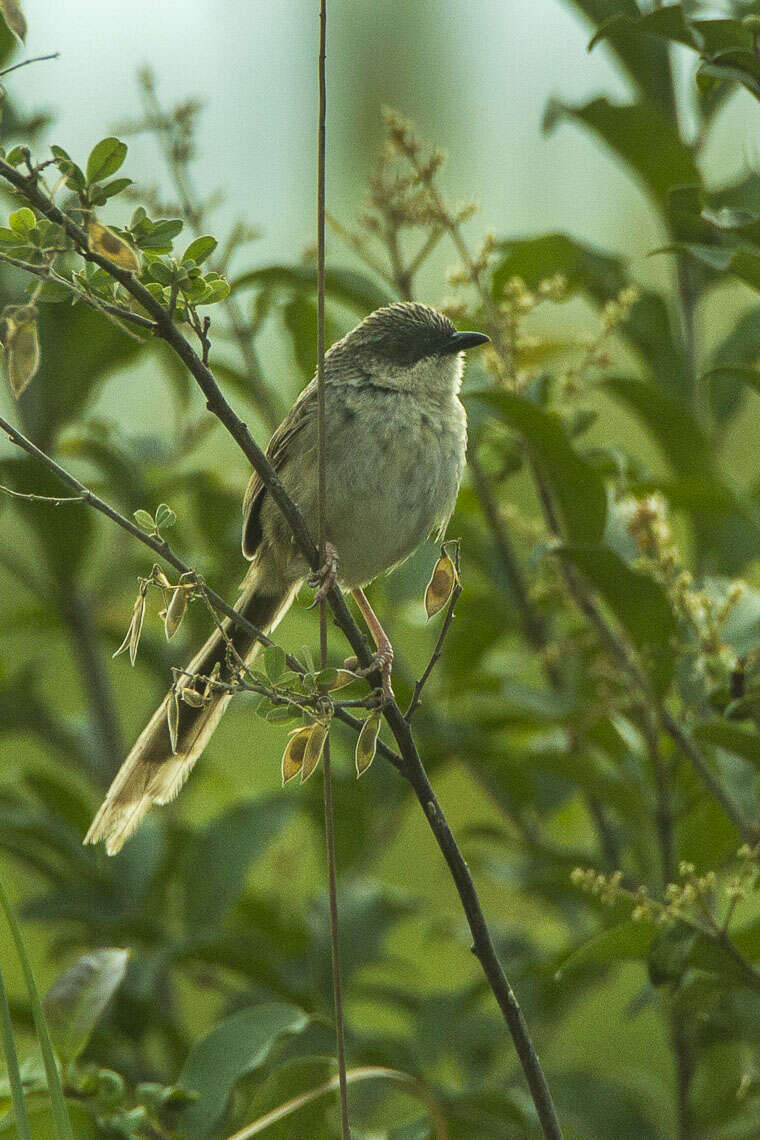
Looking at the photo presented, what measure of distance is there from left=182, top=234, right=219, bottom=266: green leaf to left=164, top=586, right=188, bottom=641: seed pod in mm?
509

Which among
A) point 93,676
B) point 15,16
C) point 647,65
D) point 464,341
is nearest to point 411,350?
point 464,341

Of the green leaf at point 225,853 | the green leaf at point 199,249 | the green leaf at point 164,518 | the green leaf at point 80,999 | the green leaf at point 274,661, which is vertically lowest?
the green leaf at point 225,853

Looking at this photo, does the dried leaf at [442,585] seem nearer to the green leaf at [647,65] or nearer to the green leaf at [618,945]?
the green leaf at [618,945]

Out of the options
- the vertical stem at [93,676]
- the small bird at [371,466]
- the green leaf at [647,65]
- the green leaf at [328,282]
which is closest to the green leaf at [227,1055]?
Result: the small bird at [371,466]

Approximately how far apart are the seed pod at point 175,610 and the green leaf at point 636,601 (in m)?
1.12

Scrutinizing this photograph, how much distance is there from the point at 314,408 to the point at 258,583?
22.2 inches

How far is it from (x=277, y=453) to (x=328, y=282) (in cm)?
52

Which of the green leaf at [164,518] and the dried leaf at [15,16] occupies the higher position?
the dried leaf at [15,16]

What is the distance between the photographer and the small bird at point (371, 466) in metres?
3.27

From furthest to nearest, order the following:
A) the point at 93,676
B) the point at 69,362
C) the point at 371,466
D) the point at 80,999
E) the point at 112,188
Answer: the point at 93,676, the point at 69,362, the point at 371,466, the point at 80,999, the point at 112,188

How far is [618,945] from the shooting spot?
257 centimetres

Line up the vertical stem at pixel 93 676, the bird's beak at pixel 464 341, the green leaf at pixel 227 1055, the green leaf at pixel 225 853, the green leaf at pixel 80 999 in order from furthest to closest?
the vertical stem at pixel 93 676 → the green leaf at pixel 225 853 → the bird's beak at pixel 464 341 → the green leaf at pixel 227 1055 → the green leaf at pixel 80 999

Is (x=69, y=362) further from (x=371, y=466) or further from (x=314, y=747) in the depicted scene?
(x=314, y=747)

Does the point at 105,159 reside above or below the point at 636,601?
above
